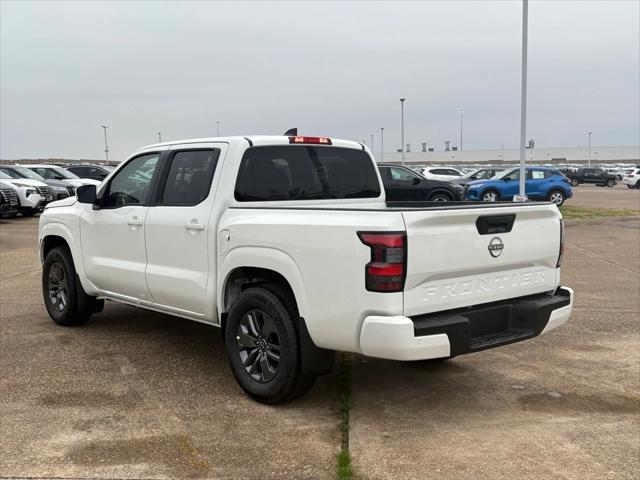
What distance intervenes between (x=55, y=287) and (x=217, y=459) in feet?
13.0

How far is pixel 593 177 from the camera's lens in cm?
5275

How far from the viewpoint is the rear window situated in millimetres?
5012

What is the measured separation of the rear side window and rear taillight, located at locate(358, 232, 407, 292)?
1697 millimetres

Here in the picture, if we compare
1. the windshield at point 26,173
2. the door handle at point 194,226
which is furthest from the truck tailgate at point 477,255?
the windshield at point 26,173

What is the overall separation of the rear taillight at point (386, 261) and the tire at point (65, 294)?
12.4ft

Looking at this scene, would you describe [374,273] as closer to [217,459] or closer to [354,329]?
[354,329]

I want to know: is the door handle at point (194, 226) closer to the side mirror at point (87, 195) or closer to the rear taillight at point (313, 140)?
the rear taillight at point (313, 140)

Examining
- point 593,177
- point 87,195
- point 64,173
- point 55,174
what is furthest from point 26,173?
point 593,177

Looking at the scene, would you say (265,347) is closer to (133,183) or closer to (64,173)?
(133,183)

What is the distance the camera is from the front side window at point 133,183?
567 centimetres

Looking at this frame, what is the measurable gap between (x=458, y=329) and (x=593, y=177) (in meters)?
53.4

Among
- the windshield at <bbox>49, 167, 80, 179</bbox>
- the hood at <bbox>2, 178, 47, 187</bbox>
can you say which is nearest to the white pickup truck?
the hood at <bbox>2, 178, 47, 187</bbox>

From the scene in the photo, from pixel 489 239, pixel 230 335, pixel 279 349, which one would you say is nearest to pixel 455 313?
pixel 489 239

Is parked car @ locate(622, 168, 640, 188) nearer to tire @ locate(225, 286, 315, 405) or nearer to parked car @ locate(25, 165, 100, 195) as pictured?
parked car @ locate(25, 165, 100, 195)
